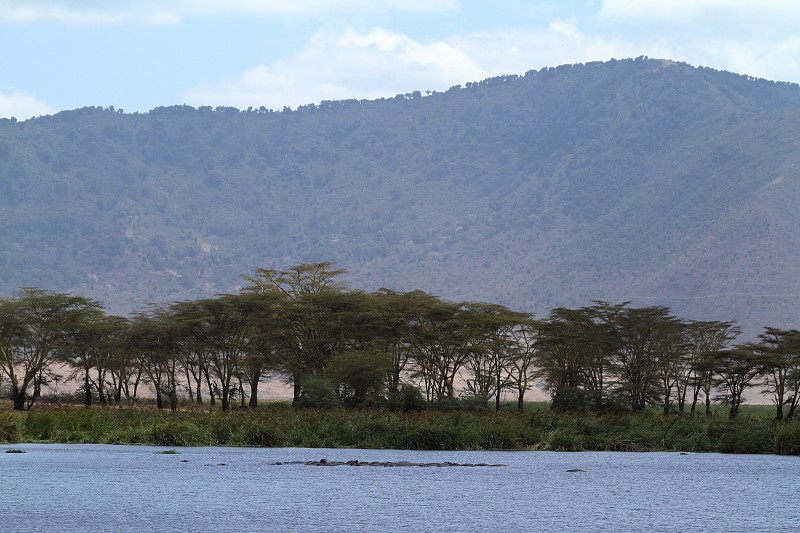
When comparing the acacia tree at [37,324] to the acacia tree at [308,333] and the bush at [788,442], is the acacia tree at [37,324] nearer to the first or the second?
the acacia tree at [308,333]

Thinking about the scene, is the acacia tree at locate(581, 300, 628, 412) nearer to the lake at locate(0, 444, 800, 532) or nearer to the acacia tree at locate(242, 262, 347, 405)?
the acacia tree at locate(242, 262, 347, 405)

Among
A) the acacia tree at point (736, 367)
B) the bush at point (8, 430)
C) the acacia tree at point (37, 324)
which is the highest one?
the acacia tree at point (37, 324)

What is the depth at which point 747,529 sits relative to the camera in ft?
56.0

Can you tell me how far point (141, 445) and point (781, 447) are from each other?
19.2 metres

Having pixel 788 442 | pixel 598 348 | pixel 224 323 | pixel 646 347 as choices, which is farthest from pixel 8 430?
pixel 646 347

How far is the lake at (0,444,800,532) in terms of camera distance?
17547mm

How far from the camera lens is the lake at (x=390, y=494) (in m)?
17.5

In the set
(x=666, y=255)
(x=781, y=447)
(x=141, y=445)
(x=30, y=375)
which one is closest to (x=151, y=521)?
(x=141, y=445)

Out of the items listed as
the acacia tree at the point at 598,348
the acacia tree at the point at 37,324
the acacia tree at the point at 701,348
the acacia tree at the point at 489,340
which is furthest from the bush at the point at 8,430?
the acacia tree at the point at 701,348

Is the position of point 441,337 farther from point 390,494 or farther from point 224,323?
point 390,494

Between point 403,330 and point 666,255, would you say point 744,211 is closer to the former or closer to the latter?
point 666,255

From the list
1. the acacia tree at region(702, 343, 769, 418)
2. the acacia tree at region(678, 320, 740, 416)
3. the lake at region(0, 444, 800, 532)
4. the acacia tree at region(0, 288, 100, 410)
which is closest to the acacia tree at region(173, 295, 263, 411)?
the acacia tree at region(0, 288, 100, 410)

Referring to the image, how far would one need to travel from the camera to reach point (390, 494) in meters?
21.6

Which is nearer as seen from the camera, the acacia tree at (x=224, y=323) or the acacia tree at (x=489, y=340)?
the acacia tree at (x=489, y=340)
